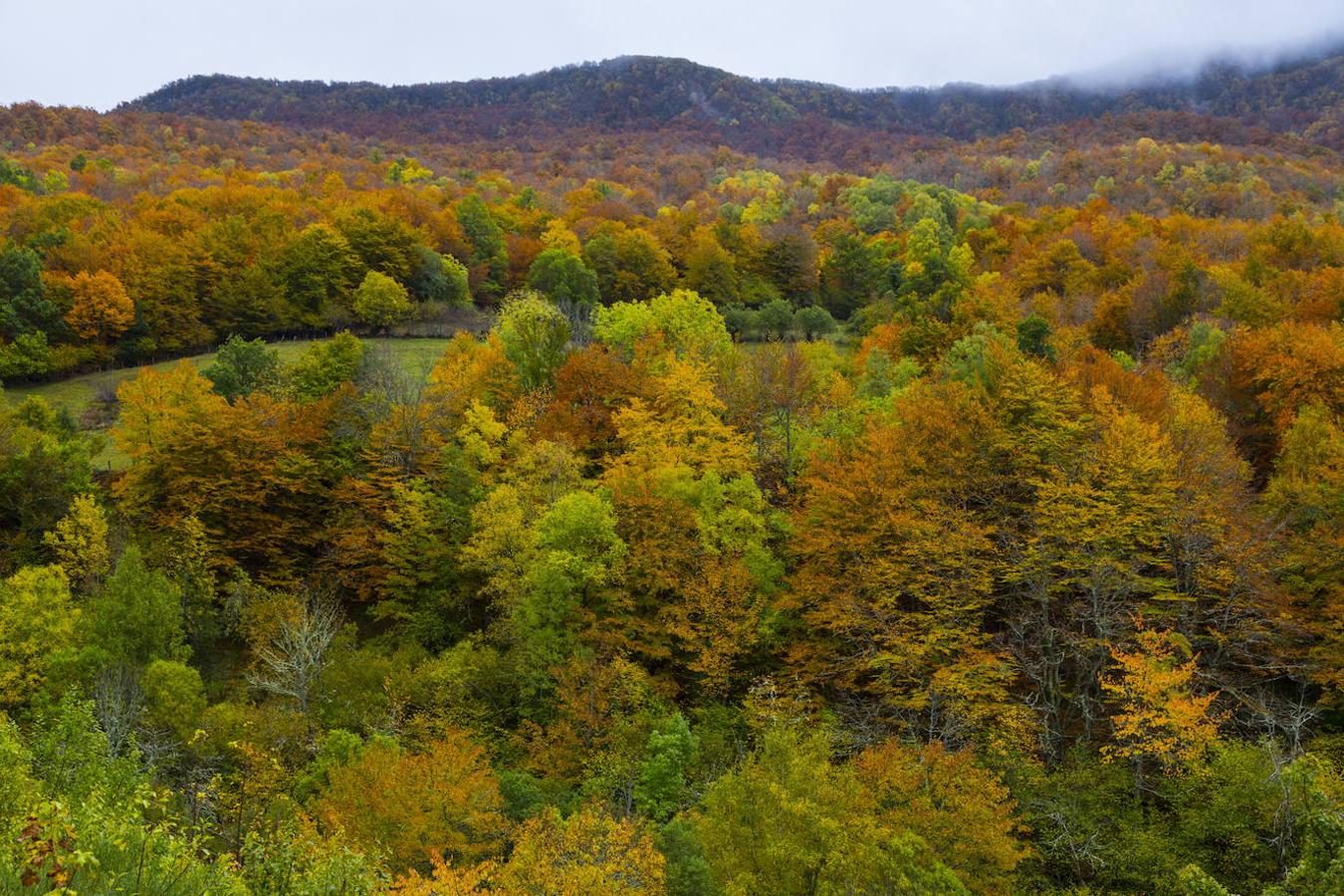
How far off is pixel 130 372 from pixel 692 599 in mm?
54494

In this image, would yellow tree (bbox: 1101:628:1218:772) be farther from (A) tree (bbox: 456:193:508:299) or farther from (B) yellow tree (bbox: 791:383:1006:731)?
(A) tree (bbox: 456:193:508:299)

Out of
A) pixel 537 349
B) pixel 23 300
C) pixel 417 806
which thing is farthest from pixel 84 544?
pixel 23 300

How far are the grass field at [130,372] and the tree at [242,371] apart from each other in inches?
237

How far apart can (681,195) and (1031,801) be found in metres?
125

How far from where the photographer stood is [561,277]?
79250 mm

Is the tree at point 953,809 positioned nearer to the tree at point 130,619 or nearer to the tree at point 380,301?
the tree at point 130,619

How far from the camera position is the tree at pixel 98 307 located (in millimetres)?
66875

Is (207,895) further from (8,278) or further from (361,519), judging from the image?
(8,278)

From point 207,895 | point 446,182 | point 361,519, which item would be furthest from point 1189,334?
point 446,182

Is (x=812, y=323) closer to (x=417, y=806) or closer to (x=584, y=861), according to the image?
(x=417, y=806)

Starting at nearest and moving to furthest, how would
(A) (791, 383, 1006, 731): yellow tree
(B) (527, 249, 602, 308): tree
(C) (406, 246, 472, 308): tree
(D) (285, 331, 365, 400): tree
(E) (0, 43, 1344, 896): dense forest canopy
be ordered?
1. (E) (0, 43, 1344, 896): dense forest canopy
2. (A) (791, 383, 1006, 731): yellow tree
3. (D) (285, 331, 365, 400): tree
4. (B) (527, 249, 602, 308): tree
5. (C) (406, 246, 472, 308): tree

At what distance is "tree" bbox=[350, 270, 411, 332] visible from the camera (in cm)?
7456

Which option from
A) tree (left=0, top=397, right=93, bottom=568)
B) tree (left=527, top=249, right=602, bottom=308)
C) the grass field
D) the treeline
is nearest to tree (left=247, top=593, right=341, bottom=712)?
tree (left=0, top=397, right=93, bottom=568)

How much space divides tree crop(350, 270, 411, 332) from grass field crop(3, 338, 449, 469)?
215cm
